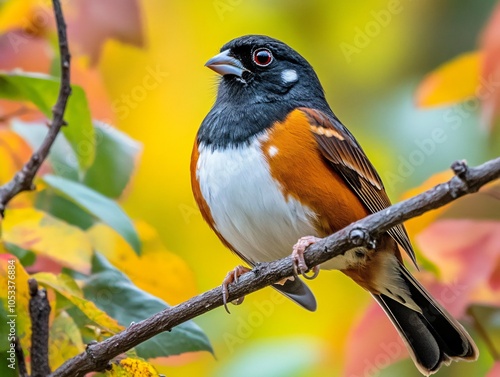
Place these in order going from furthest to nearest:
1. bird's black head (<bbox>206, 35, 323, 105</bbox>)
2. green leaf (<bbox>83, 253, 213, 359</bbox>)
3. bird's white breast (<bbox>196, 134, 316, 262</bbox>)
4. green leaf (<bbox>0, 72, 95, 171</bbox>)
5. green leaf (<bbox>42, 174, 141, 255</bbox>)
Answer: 1. bird's black head (<bbox>206, 35, 323, 105</bbox>)
2. bird's white breast (<bbox>196, 134, 316, 262</bbox>)
3. green leaf (<bbox>0, 72, 95, 171</bbox>)
4. green leaf (<bbox>42, 174, 141, 255</bbox>)
5. green leaf (<bbox>83, 253, 213, 359</bbox>)

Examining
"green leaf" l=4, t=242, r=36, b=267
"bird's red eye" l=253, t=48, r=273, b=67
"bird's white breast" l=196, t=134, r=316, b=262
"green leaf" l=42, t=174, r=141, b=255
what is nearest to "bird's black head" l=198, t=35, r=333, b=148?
"bird's red eye" l=253, t=48, r=273, b=67

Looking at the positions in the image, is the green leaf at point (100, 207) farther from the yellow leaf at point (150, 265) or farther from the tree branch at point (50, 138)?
the yellow leaf at point (150, 265)

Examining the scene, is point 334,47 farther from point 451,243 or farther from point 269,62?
point 451,243

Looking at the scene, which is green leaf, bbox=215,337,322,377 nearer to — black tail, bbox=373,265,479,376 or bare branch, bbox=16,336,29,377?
black tail, bbox=373,265,479,376

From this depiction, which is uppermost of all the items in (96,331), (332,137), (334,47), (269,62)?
(334,47)

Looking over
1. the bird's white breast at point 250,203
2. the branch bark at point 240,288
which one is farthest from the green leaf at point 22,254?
the bird's white breast at point 250,203

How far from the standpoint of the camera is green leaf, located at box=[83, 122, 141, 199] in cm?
297

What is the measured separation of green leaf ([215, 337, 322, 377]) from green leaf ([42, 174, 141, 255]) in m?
1.17

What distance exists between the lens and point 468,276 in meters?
2.80

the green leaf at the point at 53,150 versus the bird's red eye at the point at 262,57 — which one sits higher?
the bird's red eye at the point at 262,57

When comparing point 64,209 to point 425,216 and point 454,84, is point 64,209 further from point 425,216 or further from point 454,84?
point 454,84

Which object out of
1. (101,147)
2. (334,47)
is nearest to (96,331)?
(101,147)

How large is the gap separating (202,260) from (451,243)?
1.97 m

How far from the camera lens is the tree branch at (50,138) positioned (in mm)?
2611
